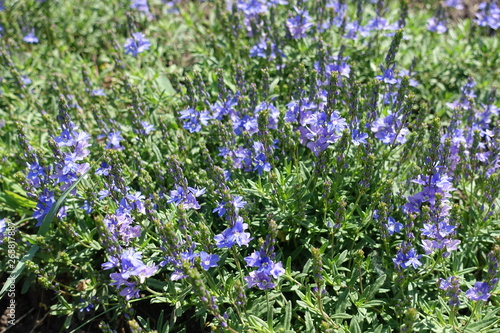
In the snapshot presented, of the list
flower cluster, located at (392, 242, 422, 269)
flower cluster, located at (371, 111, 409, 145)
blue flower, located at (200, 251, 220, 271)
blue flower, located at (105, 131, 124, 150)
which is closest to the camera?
blue flower, located at (200, 251, 220, 271)

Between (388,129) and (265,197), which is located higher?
(388,129)

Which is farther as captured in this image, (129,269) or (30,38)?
(30,38)

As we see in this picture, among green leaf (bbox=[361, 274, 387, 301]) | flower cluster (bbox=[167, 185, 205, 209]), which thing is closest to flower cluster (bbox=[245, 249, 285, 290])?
flower cluster (bbox=[167, 185, 205, 209])

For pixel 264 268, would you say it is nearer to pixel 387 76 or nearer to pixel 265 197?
pixel 265 197

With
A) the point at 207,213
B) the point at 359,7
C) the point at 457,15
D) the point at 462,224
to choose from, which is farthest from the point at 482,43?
the point at 207,213

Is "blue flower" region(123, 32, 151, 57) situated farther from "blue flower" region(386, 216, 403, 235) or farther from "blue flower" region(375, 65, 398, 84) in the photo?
"blue flower" region(386, 216, 403, 235)

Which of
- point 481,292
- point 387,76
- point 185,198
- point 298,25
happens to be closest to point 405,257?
point 481,292

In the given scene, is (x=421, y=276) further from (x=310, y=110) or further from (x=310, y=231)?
(x=310, y=110)

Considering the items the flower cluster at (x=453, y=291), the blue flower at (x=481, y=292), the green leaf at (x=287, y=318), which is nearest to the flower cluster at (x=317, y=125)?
the green leaf at (x=287, y=318)
